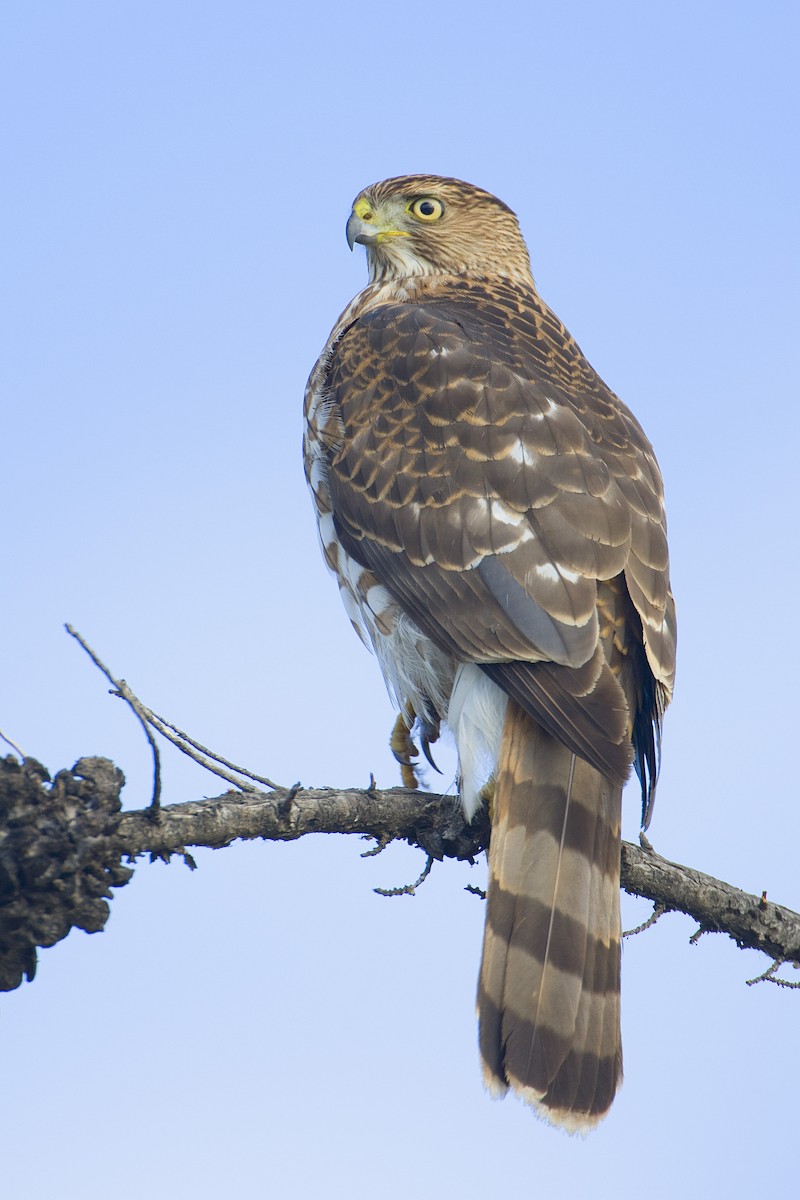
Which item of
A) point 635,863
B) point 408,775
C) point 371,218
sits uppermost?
point 371,218

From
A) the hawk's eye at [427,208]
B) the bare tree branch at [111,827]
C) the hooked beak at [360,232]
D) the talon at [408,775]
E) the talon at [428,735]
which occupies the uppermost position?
the hawk's eye at [427,208]

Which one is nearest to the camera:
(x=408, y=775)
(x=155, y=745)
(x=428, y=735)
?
(x=155, y=745)

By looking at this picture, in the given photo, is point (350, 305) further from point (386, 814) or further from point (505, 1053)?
point (505, 1053)

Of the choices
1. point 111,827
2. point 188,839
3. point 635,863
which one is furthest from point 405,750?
point 111,827

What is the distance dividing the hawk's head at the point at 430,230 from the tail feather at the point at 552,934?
111 inches

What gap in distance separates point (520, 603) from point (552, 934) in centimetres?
99

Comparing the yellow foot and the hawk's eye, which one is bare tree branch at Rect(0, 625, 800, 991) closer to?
the yellow foot

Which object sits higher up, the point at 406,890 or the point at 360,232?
the point at 360,232

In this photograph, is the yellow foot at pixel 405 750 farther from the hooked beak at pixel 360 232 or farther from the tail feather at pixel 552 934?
the hooked beak at pixel 360 232

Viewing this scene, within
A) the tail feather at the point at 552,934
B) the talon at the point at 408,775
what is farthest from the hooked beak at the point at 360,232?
the tail feather at the point at 552,934

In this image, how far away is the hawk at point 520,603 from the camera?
3857 millimetres

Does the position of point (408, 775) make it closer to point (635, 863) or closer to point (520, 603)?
point (635, 863)

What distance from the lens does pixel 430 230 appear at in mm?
6250

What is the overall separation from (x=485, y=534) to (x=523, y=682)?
0.55 meters
